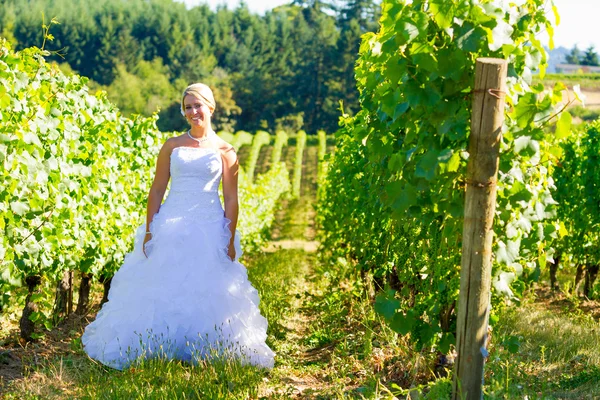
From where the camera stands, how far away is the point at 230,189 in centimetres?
466

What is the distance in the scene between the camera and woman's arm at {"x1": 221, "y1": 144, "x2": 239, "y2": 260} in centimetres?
465

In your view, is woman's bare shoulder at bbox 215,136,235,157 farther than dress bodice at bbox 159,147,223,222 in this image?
Yes

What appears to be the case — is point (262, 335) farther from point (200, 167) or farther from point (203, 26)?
point (203, 26)

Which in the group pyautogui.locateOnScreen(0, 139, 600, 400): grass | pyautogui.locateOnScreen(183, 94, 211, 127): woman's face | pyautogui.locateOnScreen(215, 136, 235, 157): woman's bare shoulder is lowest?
pyautogui.locateOnScreen(0, 139, 600, 400): grass

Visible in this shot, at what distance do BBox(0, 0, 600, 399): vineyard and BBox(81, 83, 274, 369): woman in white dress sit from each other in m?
0.21

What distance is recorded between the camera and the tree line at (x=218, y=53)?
6762 centimetres

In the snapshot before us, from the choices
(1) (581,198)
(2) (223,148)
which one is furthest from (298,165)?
(2) (223,148)

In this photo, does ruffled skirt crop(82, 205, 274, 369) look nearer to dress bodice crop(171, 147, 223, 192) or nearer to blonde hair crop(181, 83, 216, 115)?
dress bodice crop(171, 147, 223, 192)

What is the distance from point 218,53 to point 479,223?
93.2 m

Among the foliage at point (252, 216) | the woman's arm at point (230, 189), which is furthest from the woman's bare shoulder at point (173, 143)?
the foliage at point (252, 216)

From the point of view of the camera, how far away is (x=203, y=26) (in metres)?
97.4

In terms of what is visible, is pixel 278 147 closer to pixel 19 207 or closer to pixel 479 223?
pixel 19 207

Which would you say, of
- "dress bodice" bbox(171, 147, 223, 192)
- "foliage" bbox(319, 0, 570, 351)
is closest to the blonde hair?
"dress bodice" bbox(171, 147, 223, 192)

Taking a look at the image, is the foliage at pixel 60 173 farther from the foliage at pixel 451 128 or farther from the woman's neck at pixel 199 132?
the foliage at pixel 451 128
